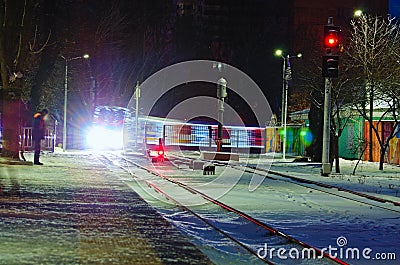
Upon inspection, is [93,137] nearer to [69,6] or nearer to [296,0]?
[69,6]

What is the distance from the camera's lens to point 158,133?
65875 mm

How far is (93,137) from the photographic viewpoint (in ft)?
207

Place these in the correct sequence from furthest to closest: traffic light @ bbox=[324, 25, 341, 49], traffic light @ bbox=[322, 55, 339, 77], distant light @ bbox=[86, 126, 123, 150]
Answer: distant light @ bbox=[86, 126, 123, 150], traffic light @ bbox=[322, 55, 339, 77], traffic light @ bbox=[324, 25, 341, 49]

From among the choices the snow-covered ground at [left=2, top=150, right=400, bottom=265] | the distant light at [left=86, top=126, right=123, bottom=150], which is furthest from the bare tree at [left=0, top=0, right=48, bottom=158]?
the distant light at [left=86, top=126, right=123, bottom=150]

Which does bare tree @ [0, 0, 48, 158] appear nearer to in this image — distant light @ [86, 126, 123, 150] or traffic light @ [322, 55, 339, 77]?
traffic light @ [322, 55, 339, 77]

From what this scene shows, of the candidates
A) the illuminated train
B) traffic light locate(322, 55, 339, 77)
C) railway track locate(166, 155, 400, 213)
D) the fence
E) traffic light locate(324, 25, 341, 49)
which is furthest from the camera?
the illuminated train

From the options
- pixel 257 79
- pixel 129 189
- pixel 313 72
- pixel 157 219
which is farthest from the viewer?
pixel 257 79

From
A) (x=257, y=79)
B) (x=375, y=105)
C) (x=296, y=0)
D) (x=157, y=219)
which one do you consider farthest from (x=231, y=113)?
(x=157, y=219)

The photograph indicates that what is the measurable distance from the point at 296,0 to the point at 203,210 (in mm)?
80097

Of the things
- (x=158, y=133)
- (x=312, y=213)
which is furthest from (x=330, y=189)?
(x=158, y=133)

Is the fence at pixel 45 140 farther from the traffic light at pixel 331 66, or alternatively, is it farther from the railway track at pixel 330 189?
the traffic light at pixel 331 66

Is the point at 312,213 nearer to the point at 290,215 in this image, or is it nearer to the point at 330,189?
the point at 290,215

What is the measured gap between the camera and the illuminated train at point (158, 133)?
61688 mm

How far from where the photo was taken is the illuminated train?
61688mm
